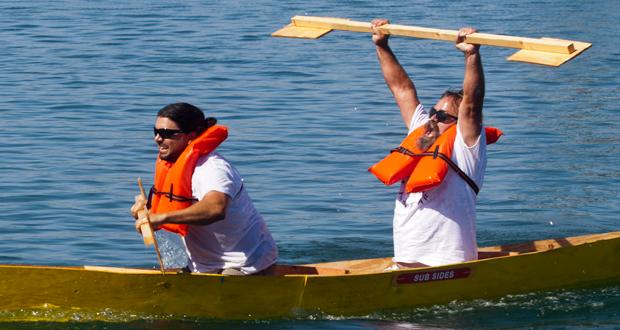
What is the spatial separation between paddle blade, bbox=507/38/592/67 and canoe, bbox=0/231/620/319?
1.35 meters

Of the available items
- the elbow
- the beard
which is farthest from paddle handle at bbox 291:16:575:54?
the elbow

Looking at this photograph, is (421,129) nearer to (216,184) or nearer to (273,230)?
(216,184)

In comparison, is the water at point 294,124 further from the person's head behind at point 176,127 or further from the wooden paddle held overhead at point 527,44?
the wooden paddle held overhead at point 527,44

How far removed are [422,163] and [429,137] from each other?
253 millimetres

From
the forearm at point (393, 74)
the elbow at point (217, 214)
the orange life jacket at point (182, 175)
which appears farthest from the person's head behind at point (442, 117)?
the elbow at point (217, 214)

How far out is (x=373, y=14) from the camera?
922 inches

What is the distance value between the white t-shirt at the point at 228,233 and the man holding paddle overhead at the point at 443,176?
0.95m

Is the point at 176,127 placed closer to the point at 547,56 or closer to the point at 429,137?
the point at 429,137

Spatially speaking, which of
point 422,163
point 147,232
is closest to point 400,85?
point 422,163

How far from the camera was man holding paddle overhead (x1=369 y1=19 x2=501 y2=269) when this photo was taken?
8.02 m

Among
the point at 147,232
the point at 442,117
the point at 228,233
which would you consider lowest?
the point at 228,233

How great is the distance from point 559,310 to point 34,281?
351cm

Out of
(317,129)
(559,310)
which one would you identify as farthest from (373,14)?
(559,310)

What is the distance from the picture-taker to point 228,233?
7793mm
